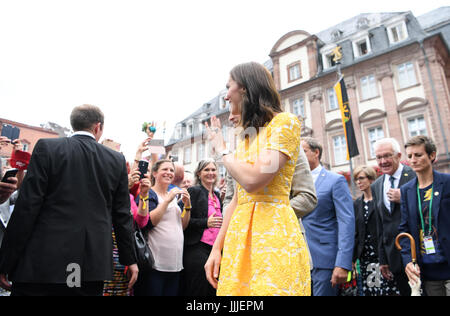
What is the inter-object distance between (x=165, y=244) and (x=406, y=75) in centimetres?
1921

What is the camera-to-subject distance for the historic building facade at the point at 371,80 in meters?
16.7

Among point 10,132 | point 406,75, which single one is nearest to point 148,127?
point 10,132

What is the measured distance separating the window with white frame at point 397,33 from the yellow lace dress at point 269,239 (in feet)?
70.0

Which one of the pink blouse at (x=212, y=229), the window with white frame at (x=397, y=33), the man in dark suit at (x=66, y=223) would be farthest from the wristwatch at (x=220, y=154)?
the window with white frame at (x=397, y=33)

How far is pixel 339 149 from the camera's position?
19.3 meters

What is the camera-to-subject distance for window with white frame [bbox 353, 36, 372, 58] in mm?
20203

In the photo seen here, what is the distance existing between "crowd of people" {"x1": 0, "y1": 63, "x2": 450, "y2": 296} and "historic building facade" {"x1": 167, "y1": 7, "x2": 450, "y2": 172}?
15389mm

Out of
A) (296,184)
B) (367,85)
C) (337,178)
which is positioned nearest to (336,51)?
(367,85)

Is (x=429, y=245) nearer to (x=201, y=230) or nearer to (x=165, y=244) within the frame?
(x=201, y=230)

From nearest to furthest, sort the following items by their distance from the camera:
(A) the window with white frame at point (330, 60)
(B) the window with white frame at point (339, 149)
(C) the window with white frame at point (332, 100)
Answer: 1. (B) the window with white frame at point (339, 149)
2. (C) the window with white frame at point (332, 100)
3. (A) the window with white frame at point (330, 60)

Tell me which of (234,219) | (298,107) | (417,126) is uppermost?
(298,107)

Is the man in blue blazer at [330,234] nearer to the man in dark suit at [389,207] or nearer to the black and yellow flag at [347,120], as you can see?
the man in dark suit at [389,207]

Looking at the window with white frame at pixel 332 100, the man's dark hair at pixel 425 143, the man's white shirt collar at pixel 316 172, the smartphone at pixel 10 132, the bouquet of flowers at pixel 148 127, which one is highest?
the window with white frame at pixel 332 100
